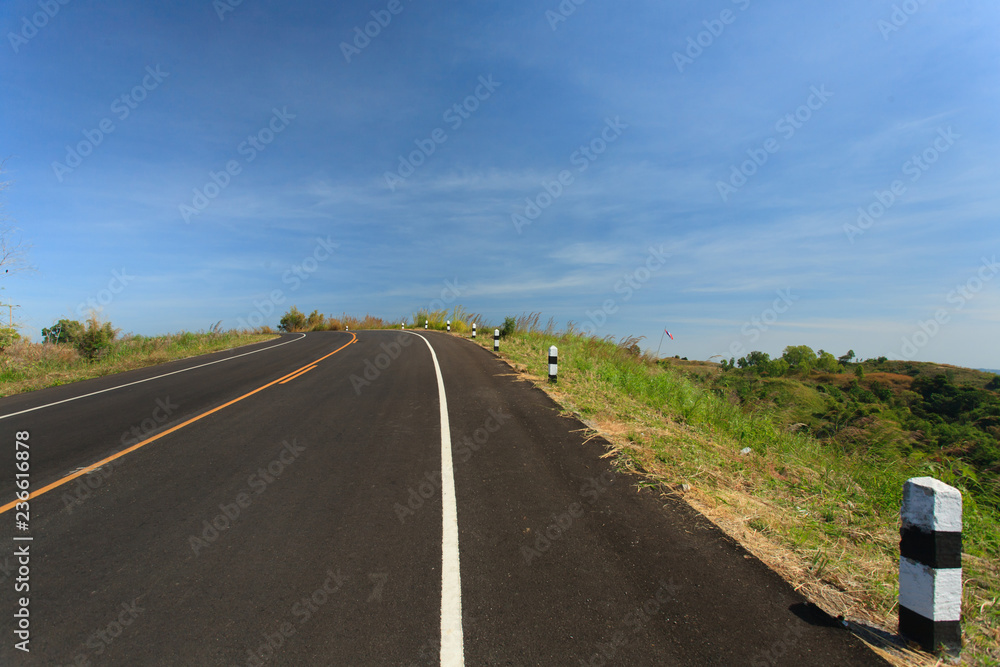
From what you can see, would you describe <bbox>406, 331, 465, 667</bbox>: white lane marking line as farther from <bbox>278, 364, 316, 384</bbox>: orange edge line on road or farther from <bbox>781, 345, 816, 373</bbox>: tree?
<bbox>781, 345, 816, 373</bbox>: tree

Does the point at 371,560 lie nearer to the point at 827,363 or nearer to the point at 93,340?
the point at 827,363

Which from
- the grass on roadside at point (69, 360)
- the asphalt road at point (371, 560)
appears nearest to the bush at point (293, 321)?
the grass on roadside at point (69, 360)

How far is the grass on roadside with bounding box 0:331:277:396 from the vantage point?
42.5 feet

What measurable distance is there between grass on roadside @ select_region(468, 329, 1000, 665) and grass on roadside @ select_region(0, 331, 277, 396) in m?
14.4

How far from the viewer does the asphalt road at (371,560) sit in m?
2.58

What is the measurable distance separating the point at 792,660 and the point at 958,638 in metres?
1.04

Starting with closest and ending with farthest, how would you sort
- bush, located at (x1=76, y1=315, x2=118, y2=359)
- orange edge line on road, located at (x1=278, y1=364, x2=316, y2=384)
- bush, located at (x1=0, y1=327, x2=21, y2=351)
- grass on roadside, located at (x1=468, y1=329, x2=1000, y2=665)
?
grass on roadside, located at (x1=468, y1=329, x2=1000, y2=665), orange edge line on road, located at (x1=278, y1=364, x2=316, y2=384), bush, located at (x1=0, y1=327, x2=21, y2=351), bush, located at (x1=76, y1=315, x2=118, y2=359)

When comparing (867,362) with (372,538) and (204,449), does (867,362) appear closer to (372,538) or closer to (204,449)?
(372,538)

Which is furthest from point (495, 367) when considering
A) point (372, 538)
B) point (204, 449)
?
point (372, 538)

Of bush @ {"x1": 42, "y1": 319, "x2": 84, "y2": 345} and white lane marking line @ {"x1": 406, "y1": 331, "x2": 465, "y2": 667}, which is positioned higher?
bush @ {"x1": 42, "y1": 319, "x2": 84, "y2": 345}

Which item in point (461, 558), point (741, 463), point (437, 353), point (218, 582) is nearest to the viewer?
point (218, 582)

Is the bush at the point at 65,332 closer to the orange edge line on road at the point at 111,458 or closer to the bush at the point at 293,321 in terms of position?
the orange edge line on road at the point at 111,458

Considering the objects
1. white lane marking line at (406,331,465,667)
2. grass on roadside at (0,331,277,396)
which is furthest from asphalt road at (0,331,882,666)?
grass on roadside at (0,331,277,396)

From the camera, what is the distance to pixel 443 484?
193 inches
